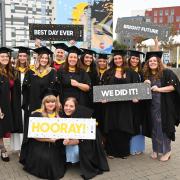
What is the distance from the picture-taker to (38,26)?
817cm

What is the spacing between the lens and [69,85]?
19.1ft

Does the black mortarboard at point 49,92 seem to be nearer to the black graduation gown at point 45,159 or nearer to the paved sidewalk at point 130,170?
the black graduation gown at point 45,159

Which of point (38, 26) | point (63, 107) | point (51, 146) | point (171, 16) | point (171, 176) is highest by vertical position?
point (171, 16)

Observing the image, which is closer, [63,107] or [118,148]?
[63,107]

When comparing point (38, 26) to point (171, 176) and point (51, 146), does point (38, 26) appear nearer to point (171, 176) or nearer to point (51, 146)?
point (51, 146)

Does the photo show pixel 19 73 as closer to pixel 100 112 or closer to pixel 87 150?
pixel 100 112

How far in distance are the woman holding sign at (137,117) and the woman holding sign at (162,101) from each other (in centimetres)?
20

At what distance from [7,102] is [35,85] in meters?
0.59

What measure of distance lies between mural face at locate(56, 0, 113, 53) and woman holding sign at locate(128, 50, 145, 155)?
56002 mm

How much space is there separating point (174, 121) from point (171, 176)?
1062 mm

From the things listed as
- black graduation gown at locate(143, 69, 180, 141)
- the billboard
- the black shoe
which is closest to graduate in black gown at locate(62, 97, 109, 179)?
black graduation gown at locate(143, 69, 180, 141)

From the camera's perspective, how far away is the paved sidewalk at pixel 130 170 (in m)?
5.26

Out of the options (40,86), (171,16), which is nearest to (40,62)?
(40,86)

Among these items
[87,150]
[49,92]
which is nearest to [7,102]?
[49,92]
